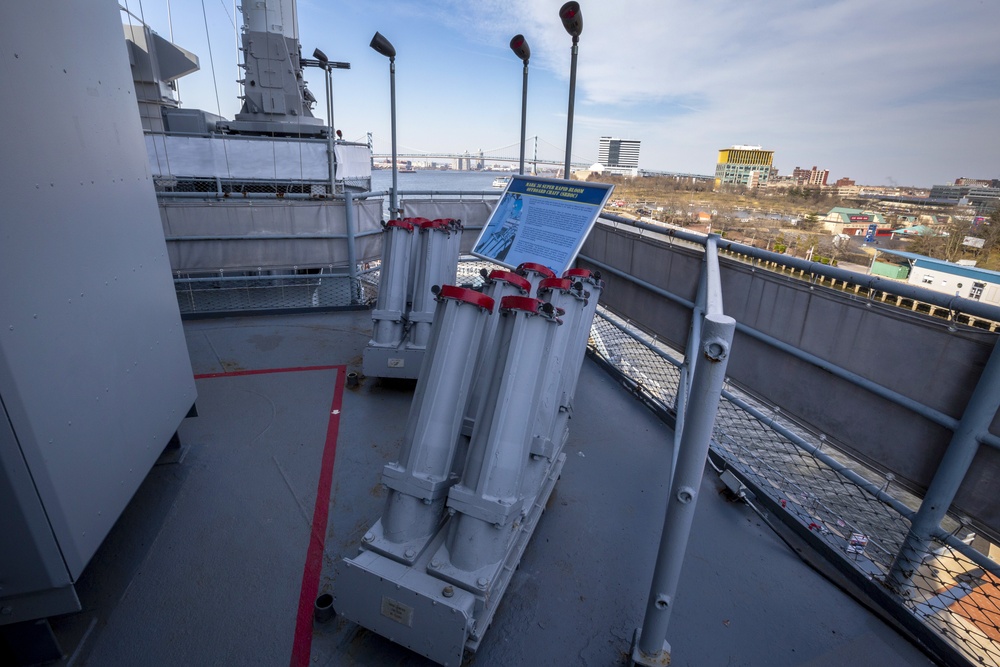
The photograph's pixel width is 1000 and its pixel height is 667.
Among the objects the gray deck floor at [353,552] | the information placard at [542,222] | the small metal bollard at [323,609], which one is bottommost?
the gray deck floor at [353,552]

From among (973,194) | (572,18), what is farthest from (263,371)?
(973,194)

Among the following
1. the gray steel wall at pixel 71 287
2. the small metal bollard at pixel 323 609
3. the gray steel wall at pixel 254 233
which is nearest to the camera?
the gray steel wall at pixel 71 287

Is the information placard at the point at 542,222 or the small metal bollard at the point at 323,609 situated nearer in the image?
the small metal bollard at the point at 323,609

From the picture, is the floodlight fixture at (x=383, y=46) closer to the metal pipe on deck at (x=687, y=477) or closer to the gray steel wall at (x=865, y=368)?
the gray steel wall at (x=865, y=368)

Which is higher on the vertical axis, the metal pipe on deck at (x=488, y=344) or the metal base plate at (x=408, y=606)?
the metal pipe on deck at (x=488, y=344)

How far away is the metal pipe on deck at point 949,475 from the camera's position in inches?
79.0

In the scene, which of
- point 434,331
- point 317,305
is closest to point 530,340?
point 434,331

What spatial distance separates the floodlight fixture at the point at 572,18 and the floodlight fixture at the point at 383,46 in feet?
9.23

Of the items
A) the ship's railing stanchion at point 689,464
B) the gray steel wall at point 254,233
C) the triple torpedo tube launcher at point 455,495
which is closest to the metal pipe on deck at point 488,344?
the triple torpedo tube launcher at point 455,495

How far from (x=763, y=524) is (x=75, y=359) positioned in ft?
13.1

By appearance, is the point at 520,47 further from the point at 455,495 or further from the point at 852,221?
the point at 852,221

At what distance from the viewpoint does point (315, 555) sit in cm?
268

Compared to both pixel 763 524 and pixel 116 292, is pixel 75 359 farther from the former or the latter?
pixel 763 524

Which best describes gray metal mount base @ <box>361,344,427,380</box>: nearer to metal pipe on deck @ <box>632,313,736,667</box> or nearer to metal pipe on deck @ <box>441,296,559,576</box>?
metal pipe on deck @ <box>441,296,559,576</box>
